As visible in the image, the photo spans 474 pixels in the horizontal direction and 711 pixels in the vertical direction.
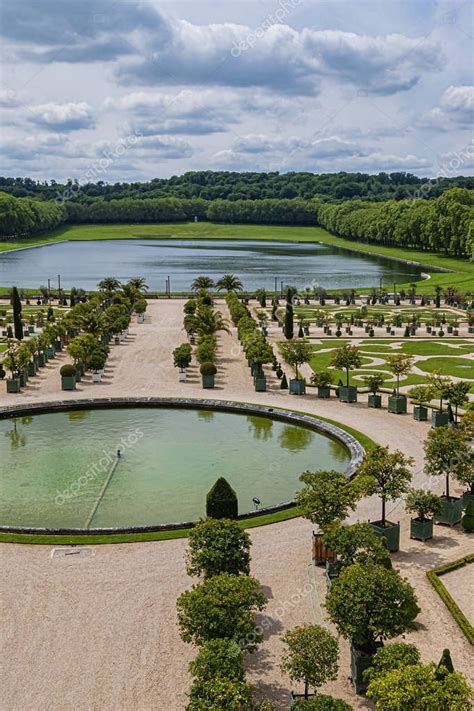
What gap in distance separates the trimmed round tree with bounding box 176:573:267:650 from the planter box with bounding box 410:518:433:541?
804 cm

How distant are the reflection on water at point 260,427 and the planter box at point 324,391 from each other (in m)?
4.53

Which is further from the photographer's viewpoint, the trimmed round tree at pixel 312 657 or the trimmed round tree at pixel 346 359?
the trimmed round tree at pixel 346 359

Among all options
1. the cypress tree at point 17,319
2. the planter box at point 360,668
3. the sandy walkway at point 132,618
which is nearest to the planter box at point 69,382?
the cypress tree at point 17,319

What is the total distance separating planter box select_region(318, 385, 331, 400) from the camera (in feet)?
133

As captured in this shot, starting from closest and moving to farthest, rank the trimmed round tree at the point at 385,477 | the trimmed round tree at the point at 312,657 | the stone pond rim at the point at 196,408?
the trimmed round tree at the point at 312,657 < the trimmed round tree at the point at 385,477 < the stone pond rim at the point at 196,408

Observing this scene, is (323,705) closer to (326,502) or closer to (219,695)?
(219,695)

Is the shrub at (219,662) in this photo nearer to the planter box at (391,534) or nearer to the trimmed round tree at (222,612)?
the trimmed round tree at (222,612)

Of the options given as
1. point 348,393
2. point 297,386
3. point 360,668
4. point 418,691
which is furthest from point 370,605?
point 297,386

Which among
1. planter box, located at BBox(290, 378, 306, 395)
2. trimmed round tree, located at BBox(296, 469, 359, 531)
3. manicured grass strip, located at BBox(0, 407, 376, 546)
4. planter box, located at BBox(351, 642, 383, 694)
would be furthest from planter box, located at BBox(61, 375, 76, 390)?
planter box, located at BBox(351, 642, 383, 694)

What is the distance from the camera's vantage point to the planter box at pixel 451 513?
23703 mm

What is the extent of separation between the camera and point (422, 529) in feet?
73.9

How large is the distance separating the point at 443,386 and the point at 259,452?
897 centimetres

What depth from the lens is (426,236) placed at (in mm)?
145250

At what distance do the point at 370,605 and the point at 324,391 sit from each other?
2516 centimetres
